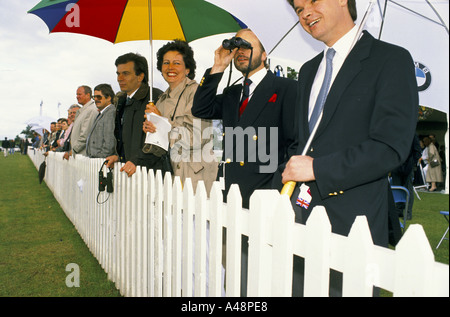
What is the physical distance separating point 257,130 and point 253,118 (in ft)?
0.27

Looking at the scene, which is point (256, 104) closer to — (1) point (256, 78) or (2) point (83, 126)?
(1) point (256, 78)

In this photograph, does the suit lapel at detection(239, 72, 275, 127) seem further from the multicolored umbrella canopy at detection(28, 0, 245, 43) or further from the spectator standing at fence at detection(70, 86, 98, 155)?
the spectator standing at fence at detection(70, 86, 98, 155)

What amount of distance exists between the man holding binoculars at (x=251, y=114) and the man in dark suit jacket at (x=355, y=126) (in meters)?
0.72

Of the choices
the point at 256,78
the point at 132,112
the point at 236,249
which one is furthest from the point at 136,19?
the point at 236,249

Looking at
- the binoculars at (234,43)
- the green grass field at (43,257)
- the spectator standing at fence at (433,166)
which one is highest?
the binoculars at (234,43)

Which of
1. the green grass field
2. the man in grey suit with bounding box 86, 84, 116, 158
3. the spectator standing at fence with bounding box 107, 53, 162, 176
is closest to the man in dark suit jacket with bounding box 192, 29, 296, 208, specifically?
the spectator standing at fence with bounding box 107, 53, 162, 176

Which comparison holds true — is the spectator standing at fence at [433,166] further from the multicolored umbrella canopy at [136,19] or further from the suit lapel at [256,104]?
the suit lapel at [256,104]

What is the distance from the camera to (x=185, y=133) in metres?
3.22

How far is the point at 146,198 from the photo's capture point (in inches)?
117

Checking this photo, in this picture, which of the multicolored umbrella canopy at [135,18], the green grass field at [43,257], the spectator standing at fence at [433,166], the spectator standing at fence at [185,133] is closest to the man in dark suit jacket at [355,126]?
the spectator standing at fence at [185,133]

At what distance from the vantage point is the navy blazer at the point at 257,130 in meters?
2.48
